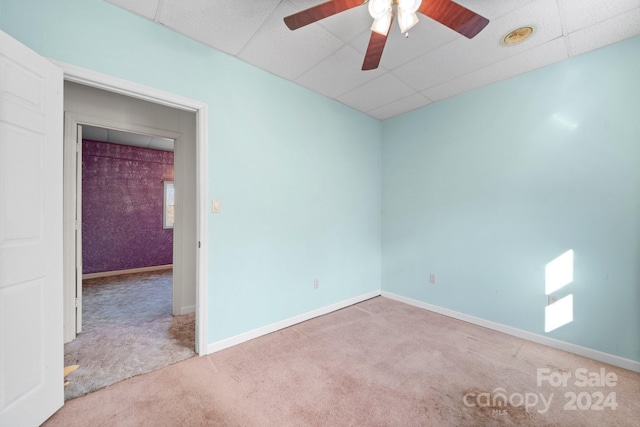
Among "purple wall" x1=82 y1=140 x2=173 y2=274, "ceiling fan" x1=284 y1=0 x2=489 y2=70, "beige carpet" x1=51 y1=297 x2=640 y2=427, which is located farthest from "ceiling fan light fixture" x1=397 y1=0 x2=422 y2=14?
"purple wall" x1=82 y1=140 x2=173 y2=274

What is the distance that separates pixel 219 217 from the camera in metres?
2.30

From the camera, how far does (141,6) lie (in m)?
1.78

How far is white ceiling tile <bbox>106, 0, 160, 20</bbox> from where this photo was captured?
1.74m

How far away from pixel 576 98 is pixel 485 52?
3.15 ft

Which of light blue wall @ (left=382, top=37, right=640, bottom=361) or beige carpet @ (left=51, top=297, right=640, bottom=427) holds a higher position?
light blue wall @ (left=382, top=37, right=640, bottom=361)

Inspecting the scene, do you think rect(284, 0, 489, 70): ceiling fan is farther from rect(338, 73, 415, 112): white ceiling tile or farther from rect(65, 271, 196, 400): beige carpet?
rect(65, 271, 196, 400): beige carpet

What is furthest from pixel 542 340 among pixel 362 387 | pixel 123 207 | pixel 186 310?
pixel 123 207

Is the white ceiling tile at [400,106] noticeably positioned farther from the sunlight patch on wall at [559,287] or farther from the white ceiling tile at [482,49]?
the sunlight patch on wall at [559,287]

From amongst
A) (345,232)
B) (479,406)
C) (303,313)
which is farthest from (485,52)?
(303,313)

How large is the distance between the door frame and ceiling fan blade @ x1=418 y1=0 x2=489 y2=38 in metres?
1.83

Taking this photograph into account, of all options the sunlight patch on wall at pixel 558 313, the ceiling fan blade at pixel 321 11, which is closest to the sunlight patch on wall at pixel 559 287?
the sunlight patch on wall at pixel 558 313

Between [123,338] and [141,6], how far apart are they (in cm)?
291

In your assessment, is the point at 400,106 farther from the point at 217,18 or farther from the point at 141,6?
the point at 141,6

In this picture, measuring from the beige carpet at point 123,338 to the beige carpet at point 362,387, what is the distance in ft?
0.65
